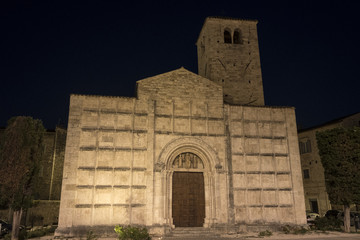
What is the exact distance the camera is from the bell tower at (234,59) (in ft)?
80.9

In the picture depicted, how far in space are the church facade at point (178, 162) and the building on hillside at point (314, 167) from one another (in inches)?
513

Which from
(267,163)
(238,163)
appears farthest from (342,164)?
(238,163)

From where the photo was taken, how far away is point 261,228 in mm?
18641

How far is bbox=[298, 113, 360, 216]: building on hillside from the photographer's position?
100ft

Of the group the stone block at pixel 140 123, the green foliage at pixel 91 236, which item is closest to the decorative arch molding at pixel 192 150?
the stone block at pixel 140 123

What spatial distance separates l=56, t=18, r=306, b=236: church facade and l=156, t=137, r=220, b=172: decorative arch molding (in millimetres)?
63

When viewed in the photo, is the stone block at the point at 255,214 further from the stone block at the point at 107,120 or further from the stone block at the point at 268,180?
the stone block at the point at 107,120

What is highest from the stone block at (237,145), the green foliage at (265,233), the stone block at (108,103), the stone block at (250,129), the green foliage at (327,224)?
the stone block at (108,103)

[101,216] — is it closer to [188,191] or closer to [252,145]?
[188,191]

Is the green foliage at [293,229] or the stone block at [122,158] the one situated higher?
the stone block at [122,158]

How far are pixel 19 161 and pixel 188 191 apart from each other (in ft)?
31.7

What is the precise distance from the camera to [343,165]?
736 inches

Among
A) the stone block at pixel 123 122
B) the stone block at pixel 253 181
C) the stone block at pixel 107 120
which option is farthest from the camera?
the stone block at pixel 253 181

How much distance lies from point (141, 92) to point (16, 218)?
986 cm
